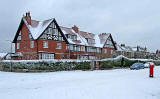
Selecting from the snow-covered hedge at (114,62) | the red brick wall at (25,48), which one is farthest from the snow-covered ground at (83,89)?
the snow-covered hedge at (114,62)

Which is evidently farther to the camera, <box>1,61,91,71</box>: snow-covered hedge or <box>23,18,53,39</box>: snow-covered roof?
<box>23,18,53,39</box>: snow-covered roof

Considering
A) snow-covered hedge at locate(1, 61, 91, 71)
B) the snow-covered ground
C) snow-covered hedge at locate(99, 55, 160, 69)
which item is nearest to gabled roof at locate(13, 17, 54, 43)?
snow-covered hedge at locate(1, 61, 91, 71)

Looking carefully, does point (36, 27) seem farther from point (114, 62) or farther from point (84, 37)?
point (114, 62)

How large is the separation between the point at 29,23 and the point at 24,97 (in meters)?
29.9

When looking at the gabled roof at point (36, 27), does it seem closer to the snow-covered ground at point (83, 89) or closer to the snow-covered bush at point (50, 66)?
the snow-covered bush at point (50, 66)

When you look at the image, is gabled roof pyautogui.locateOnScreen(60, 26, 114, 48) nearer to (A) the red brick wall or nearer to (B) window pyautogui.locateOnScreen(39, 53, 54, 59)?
(B) window pyautogui.locateOnScreen(39, 53, 54, 59)

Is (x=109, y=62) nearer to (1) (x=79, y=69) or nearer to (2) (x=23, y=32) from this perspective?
(1) (x=79, y=69)

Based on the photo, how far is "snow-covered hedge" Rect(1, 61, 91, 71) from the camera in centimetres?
2664

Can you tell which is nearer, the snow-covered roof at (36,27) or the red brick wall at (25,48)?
the red brick wall at (25,48)

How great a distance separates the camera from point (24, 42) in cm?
3600

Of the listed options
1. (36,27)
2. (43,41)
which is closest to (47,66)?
(43,41)

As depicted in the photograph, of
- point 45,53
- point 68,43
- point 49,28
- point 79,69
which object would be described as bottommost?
point 79,69

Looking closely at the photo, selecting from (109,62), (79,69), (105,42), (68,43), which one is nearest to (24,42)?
(68,43)

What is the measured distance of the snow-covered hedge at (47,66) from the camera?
26641 mm
